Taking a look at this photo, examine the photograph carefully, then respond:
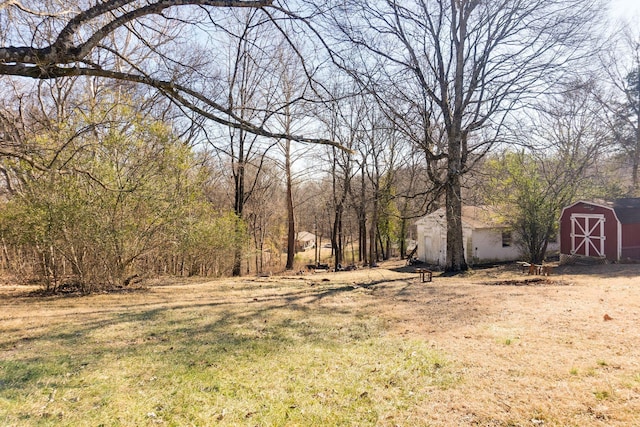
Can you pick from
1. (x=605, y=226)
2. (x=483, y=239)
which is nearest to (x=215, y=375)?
(x=605, y=226)

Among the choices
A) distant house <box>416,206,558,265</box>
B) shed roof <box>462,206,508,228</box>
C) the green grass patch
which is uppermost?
shed roof <box>462,206,508,228</box>

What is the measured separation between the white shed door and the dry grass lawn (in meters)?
10.4

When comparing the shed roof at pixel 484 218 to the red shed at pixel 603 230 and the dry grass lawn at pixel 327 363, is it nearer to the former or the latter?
the red shed at pixel 603 230

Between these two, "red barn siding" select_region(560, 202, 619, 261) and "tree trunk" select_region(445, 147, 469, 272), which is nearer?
"tree trunk" select_region(445, 147, 469, 272)

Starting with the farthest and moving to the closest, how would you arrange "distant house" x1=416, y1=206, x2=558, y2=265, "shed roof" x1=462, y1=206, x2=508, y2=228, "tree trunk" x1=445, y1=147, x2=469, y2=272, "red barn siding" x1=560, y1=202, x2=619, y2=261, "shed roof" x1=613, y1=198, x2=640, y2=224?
"distant house" x1=416, y1=206, x2=558, y2=265 → "shed roof" x1=462, y1=206, x2=508, y2=228 → "red barn siding" x1=560, y1=202, x2=619, y2=261 → "shed roof" x1=613, y1=198, x2=640, y2=224 → "tree trunk" x1=445, y1=147, x2=469, y2=272

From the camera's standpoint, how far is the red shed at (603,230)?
15.9m

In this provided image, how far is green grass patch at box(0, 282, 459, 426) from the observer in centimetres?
317

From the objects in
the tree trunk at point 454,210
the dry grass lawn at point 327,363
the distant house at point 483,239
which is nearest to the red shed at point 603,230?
the distant house at point 483,239

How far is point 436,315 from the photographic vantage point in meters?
6.89

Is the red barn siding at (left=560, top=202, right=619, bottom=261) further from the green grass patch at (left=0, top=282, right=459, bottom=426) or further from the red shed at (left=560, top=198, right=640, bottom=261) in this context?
the green grass patch at (left=0, top=282, right=459, bottom=426)

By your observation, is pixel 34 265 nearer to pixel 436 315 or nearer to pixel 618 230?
pixel 436 315

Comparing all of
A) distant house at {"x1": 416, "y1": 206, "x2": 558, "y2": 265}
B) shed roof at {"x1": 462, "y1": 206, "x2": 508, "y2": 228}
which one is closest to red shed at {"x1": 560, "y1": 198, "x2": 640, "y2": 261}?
distant house at {"x1": 416, "y1": 206, "x2": 558, "y2": 265}

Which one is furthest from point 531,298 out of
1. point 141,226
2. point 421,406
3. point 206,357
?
point 141,226

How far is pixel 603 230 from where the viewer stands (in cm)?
1644
